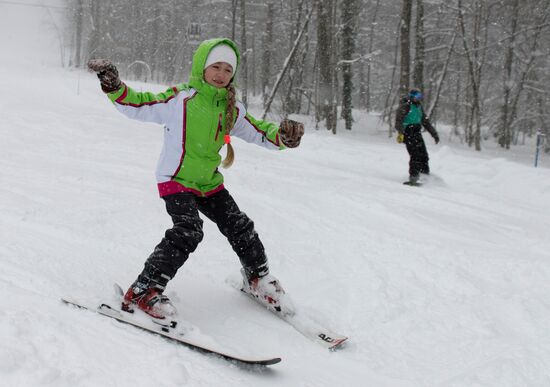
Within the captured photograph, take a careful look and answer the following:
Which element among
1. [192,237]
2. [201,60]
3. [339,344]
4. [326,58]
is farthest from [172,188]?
A: [326,58]

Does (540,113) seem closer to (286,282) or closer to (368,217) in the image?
(368,217)

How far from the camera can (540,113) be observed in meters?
25.4

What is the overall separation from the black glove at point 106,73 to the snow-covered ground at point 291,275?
127 centimetres

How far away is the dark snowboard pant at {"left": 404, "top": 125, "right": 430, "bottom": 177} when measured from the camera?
8938 millimetres

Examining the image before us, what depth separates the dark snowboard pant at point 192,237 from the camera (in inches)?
121

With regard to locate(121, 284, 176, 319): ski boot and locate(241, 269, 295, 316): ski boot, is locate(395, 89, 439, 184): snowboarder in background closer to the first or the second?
locate(241, 269, 295, 316): ski boot

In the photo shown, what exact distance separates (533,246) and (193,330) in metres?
4.09

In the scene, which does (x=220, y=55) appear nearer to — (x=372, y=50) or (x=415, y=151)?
(x=415, y=151)

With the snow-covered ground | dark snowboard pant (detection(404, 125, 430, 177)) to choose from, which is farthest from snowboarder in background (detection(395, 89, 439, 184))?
the snow-covered ground

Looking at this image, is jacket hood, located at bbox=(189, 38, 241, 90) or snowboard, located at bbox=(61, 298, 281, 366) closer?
snowboard, located at bbox=(61, 298, 281, 366)

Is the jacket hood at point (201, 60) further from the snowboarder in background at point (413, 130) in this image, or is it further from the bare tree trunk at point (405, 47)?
the bare tree trunk at point (405, 47)

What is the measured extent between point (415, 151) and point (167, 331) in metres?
7.05

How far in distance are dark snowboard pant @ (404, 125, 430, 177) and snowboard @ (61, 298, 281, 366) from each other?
6826mm

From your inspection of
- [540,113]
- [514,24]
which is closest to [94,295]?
[514,24]
